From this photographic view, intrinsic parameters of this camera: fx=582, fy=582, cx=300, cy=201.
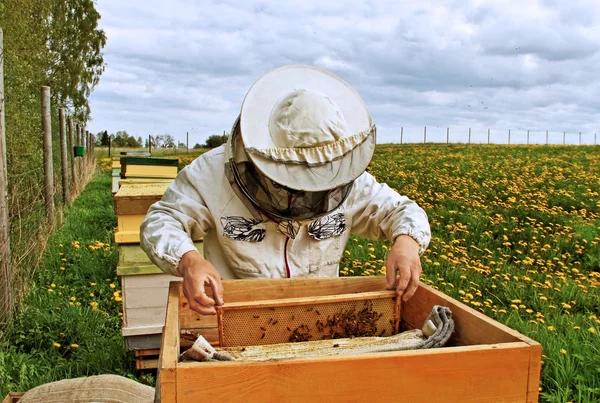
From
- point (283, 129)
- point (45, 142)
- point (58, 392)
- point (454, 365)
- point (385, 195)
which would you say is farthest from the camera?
point (45, 142)

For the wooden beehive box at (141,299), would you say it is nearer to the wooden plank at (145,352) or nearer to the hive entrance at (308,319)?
the wooden plank at (145,352)

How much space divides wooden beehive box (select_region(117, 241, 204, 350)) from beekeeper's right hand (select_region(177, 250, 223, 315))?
72.1 inches

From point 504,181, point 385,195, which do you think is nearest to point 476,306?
point 385,195

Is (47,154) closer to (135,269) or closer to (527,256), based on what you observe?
(135,269)

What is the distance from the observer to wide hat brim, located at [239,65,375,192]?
175cm

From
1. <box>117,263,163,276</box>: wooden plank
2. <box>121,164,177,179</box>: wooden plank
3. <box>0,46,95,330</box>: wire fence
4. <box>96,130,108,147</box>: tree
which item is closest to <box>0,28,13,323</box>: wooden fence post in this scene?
<box>0,46,95,330</box>: wire fence

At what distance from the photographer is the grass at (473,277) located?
337cm

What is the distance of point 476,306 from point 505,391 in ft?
10.8

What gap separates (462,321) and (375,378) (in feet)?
1.64

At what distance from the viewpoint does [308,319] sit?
5.89ft

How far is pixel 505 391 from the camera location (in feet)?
4.25

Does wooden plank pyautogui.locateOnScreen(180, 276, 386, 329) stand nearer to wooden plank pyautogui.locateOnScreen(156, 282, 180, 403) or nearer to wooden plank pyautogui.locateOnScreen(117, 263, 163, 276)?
wooden plank pyautogui.locateOnScreen(156, 282, 180, 403)

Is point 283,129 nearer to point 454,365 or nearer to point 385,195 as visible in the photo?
point 385,195

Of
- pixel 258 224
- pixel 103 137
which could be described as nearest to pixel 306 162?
pixel 258 224
